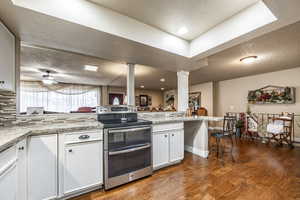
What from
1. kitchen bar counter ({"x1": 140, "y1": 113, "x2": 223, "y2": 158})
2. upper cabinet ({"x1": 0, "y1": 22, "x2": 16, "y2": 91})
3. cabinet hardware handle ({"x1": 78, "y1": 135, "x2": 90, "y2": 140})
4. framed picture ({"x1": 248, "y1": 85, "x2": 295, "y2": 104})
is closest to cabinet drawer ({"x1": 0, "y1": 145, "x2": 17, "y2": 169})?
cabinet hardware handle ({"x1": 78, "y1": 135, "x2": 90, "y2": 140})

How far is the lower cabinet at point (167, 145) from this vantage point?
2.22 meters

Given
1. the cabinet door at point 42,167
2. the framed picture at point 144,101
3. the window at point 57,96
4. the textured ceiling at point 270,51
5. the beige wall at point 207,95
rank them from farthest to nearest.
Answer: the framed picture at point 144,101 → the beige wall at point 207,95 → the window at point 57,96 → the textured ceiling at point 270,51 → the cabinet door at point 42,167

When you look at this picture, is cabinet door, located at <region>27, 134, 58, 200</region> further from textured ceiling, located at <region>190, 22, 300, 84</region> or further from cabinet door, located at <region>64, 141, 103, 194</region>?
textured ceiling, located at <region>190, 22, 300, 84</region>

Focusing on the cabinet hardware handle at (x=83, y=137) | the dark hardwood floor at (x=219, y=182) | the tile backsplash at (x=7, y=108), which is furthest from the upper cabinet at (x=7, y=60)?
the dark hardwood floor at (x=219, y=182)

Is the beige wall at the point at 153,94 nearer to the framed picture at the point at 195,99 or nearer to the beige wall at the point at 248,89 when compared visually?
the framed picture at the point at 195,99

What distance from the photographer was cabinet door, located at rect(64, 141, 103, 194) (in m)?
1.53

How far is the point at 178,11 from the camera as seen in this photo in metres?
1.66

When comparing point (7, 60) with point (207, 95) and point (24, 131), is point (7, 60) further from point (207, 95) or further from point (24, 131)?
point (207, 95)

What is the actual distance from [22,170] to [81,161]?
52 centimetres

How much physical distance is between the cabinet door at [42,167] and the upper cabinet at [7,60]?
2.28ft

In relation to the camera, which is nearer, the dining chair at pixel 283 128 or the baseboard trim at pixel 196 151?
the baseboard trim at pixel 196 151

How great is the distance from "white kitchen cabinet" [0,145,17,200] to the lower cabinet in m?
1.63

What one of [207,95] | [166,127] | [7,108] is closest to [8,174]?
[7,108]

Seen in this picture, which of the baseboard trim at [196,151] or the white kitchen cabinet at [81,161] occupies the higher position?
the white kitchen cabinet at [81,161]
